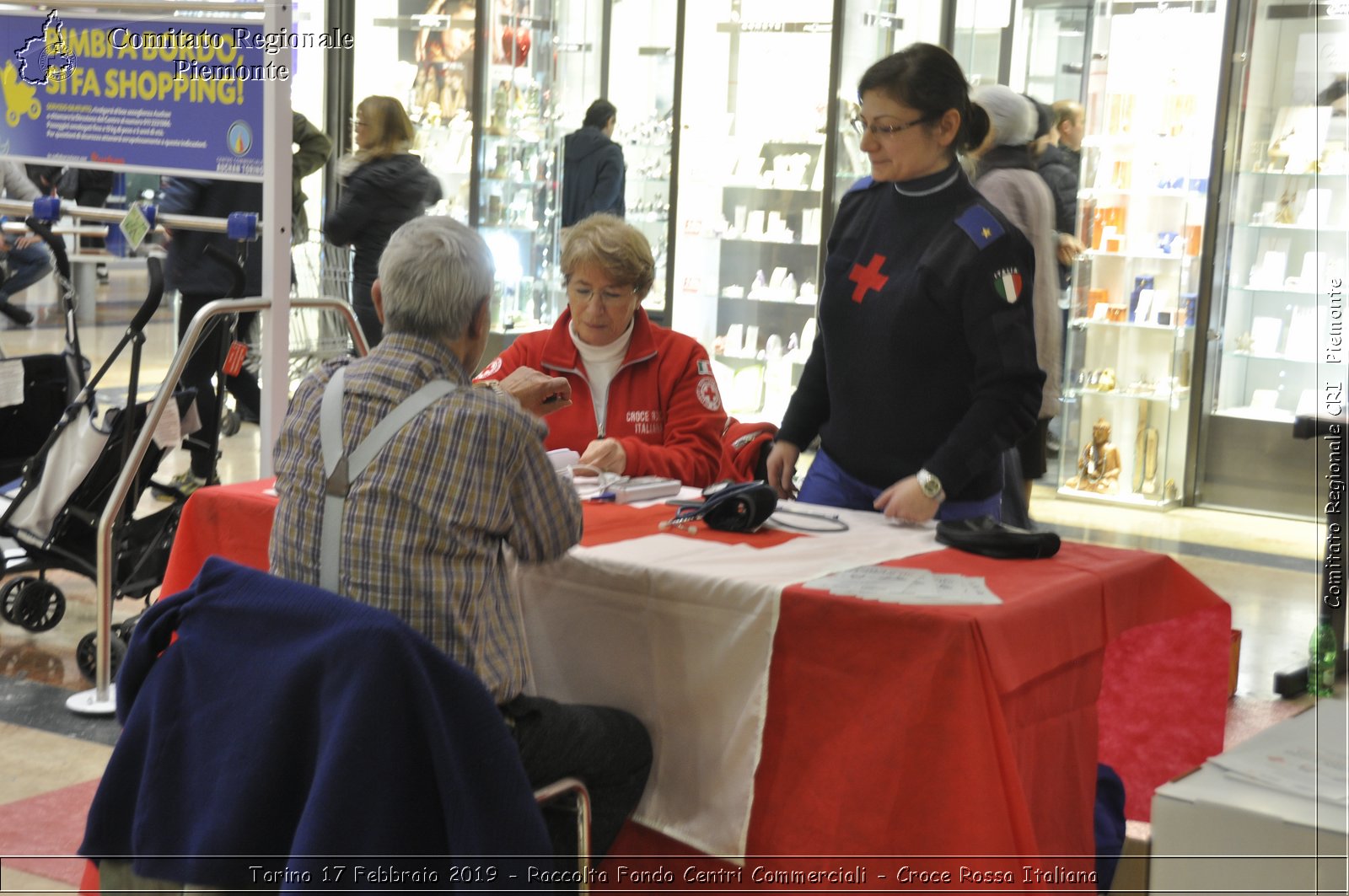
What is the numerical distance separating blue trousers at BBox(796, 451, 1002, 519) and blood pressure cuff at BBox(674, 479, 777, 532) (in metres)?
0.33

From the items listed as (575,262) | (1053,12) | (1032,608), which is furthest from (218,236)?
(1032,608)

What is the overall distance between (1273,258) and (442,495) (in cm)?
571

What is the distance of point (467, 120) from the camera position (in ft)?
27.9

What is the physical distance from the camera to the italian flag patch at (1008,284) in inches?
104

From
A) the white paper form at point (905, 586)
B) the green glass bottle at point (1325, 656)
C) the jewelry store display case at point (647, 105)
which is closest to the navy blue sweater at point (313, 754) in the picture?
the white paper form at point (905, 586)

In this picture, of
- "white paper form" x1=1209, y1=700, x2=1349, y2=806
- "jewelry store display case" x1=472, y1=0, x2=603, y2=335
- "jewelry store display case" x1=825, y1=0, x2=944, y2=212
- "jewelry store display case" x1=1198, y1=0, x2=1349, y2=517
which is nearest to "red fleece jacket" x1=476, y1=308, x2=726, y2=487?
"white paper form" x1=1209, y1=700, x2=1349, y2=806

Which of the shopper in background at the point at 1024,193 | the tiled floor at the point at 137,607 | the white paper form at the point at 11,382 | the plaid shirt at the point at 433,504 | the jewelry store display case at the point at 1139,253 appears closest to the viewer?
the plaid shirt at the point at 433,504

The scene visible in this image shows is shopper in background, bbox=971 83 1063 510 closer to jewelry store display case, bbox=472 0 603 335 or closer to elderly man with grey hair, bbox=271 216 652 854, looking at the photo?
elderly man with grey hair, bbox=271 216 652 854

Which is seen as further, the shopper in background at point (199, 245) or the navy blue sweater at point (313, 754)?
the shopper in background at point (199, 245)

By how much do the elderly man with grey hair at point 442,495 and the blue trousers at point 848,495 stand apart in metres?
0.84

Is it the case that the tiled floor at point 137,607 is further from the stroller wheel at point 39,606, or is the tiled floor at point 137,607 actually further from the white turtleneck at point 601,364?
the white turtleneck at point 601,364

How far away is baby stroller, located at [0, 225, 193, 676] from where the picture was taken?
4102 millimetres

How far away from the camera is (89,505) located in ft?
13.6

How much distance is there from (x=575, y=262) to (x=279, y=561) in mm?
1249
